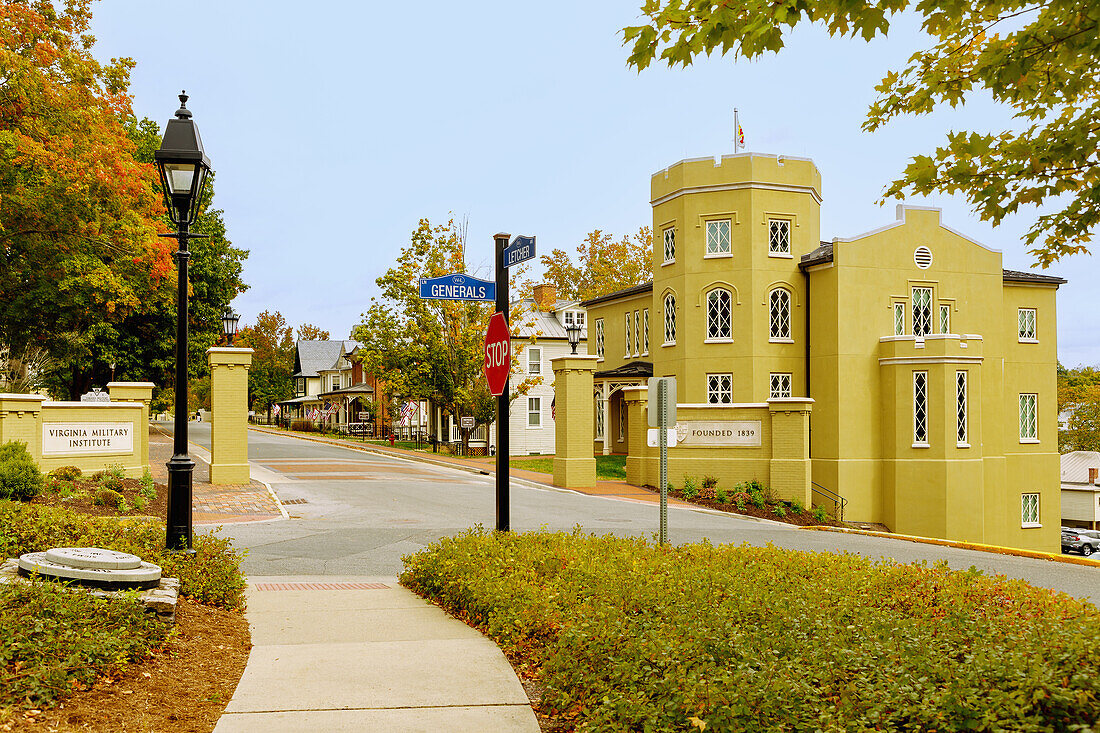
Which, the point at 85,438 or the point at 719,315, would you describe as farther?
the point at 719,315

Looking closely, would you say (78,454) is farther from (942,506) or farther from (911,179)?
(942,506)

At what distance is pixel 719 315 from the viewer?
29.8 meters

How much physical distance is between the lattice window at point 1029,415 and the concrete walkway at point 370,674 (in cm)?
2990

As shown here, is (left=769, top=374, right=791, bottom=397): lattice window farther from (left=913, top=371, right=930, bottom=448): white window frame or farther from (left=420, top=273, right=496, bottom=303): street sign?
(left=420, top=273, right=496, bottom=303): street sign

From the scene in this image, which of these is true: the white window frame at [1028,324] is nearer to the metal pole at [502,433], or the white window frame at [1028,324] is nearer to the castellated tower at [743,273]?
the castellated tower at [743,273]

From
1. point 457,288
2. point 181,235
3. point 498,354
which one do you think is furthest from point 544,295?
point 181,235

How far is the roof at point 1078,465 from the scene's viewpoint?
169ft


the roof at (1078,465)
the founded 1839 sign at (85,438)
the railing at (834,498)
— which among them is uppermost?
the founded 1839 sign at (85,438)

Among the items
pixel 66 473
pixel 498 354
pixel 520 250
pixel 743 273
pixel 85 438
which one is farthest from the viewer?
pixel 743 273

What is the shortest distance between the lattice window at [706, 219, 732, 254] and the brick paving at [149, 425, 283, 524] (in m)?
16.8

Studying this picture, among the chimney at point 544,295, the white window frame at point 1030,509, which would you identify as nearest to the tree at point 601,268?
the chimney at point 544,295

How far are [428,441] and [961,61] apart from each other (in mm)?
45369

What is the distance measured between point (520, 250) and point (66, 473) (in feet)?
36.6

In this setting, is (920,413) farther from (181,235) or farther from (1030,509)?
(181,235)
